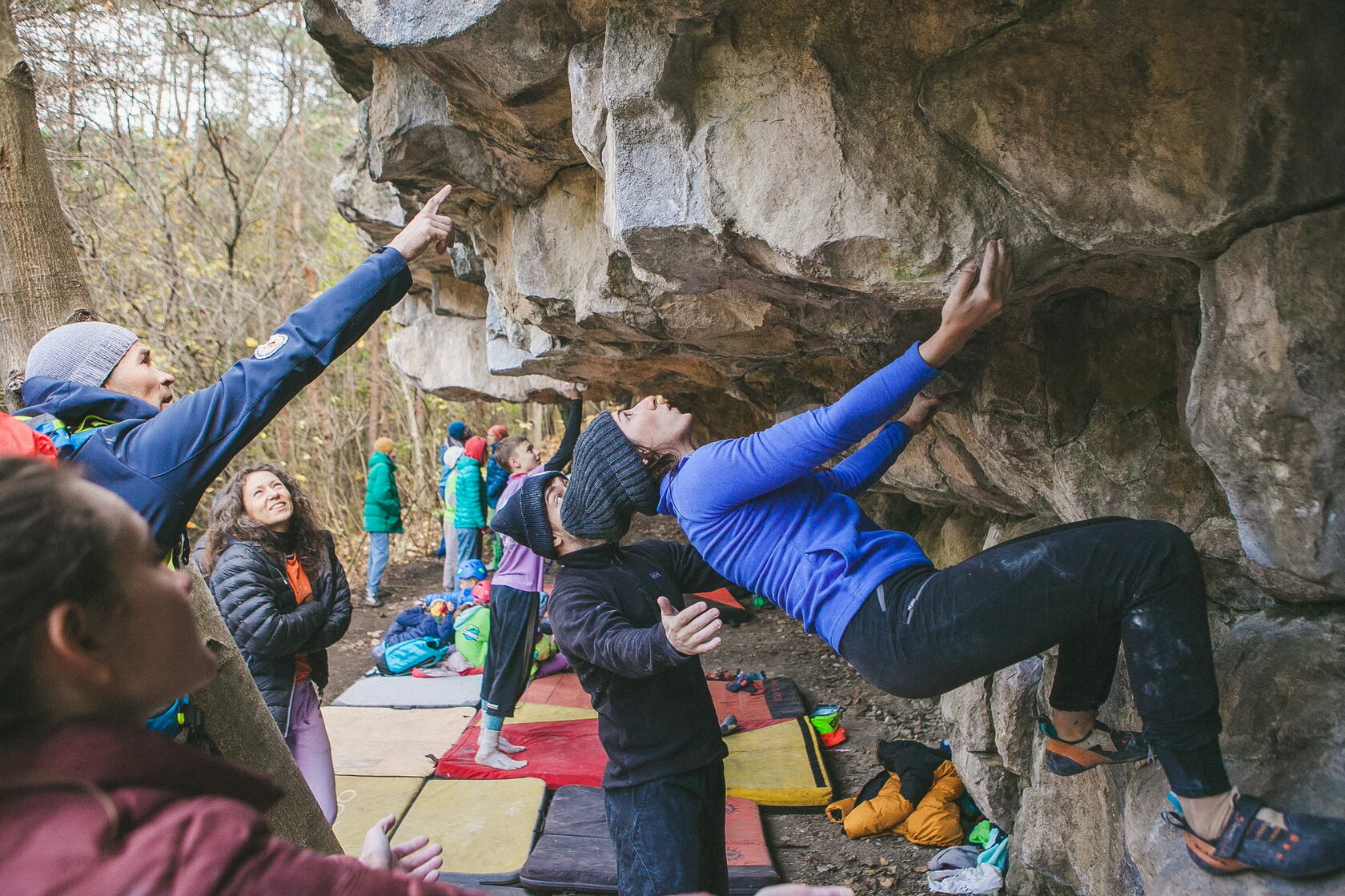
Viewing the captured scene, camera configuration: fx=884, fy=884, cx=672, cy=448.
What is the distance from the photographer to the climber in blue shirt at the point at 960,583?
5.53 feet

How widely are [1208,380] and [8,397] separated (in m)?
3.08

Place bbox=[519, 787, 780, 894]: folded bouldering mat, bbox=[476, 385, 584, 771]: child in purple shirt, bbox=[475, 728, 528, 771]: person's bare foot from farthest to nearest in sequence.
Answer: bbox=[475, 728, 528, 771]: person's bare foot → bbox=[476, 385, 584, 771]: child in purple shirt → bbox=[519, 787, 780, 894]: folded bouldering mat

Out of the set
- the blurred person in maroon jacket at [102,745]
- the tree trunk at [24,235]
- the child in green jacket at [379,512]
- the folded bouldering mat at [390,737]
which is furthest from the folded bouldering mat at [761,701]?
the blurred person in maroon jacket at [102,745]

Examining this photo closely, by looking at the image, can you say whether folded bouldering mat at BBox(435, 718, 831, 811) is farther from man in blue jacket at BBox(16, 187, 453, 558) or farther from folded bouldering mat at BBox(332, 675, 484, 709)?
man in blue jacket at BBox(16, 187, 453, 558)

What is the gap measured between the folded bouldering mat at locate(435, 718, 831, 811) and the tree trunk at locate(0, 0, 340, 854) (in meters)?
2.33

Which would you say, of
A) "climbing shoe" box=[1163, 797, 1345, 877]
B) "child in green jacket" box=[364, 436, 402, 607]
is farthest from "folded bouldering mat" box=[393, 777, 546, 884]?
"child in green jacket" box=[364, 436, 402, 607]

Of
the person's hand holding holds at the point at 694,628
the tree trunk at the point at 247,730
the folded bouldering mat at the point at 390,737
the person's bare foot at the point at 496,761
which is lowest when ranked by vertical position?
the folded bouldering mat at the point at 390,737

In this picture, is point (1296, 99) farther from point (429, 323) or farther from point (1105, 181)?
point (429, 323)

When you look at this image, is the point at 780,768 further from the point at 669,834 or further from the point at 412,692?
the point at 412,692

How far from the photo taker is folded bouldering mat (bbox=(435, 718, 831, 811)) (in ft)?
14.8

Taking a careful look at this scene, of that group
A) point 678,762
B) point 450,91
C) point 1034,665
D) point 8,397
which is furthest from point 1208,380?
point 8,397

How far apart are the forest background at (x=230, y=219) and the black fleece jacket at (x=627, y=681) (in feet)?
13.0

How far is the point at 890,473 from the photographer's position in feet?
14.9

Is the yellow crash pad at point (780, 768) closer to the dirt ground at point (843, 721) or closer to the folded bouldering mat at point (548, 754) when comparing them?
the dirt ground at point (843, 721)
